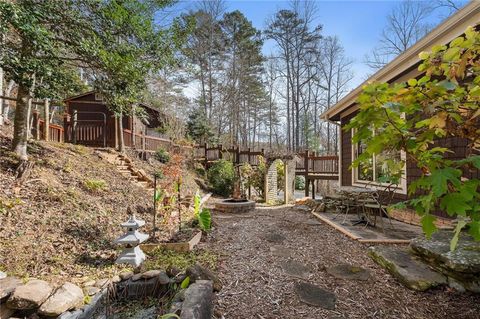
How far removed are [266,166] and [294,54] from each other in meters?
13.2

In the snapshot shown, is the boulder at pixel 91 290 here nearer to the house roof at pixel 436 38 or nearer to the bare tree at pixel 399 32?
the house roof at pixel 436 38

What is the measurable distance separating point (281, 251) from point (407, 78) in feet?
13.6

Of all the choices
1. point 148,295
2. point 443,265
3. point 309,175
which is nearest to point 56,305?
point 148,295

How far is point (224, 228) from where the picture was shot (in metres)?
5.04

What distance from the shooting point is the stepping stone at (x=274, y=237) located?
4.23 m

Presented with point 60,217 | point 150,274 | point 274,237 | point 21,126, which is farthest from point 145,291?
point 21,126

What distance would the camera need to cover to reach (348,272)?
2943mm

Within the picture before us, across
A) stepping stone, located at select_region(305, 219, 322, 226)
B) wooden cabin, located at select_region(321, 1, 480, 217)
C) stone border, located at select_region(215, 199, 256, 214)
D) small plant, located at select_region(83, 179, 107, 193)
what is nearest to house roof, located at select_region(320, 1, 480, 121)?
wooden cabin, located at select_region(321, 1, 480, 217)

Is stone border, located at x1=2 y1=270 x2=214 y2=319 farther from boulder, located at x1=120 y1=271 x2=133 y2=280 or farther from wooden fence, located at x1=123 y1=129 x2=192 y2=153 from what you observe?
wooden fence, located at x1=123 y1=129 x2=192 y2=153

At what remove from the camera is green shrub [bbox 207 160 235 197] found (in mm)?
10273

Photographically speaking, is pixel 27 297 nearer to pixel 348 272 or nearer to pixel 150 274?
pixel 150 274

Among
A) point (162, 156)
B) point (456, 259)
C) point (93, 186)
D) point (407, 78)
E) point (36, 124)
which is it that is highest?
point (407, 78)

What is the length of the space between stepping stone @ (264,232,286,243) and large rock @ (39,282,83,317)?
2.74 m

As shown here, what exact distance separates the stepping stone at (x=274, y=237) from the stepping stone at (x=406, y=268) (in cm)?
137
